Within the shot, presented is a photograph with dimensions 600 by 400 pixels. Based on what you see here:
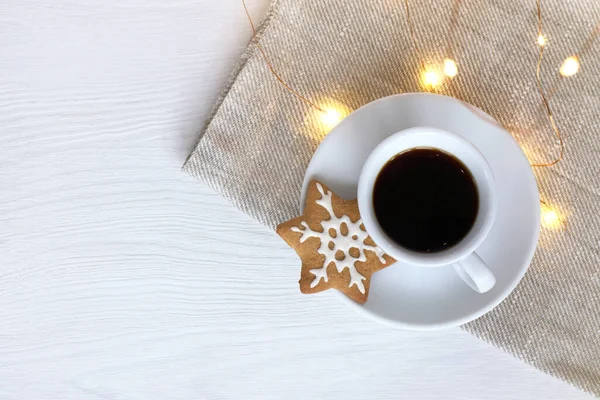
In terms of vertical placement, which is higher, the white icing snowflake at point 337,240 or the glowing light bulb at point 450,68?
the glowing light bulb at point 450,68

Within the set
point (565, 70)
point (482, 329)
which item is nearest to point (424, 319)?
point (482, 329)

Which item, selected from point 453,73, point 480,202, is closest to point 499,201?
point 480,202

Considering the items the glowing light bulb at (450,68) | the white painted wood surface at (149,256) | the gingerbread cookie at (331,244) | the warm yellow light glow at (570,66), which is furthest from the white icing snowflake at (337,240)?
the warm yellow light glow at (570,66)

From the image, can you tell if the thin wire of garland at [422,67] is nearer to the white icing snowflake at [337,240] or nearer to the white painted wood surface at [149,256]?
the white painted wood surface at [149,256]

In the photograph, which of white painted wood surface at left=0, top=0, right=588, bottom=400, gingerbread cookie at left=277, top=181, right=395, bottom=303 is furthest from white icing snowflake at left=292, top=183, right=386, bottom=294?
white painted wood surface at left=0, top=0, right=588, bottom=400

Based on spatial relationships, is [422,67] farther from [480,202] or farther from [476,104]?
[480,202]

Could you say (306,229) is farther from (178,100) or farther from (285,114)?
(178,100)
